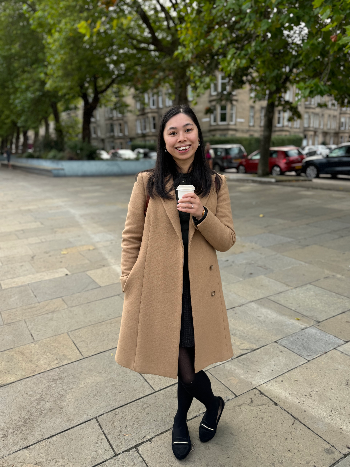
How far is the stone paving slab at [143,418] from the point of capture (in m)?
2.34

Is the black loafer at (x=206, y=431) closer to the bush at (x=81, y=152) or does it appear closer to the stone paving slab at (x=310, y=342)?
the stone paving slab at (x=310, y=342)

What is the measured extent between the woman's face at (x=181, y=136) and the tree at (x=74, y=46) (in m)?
15.3

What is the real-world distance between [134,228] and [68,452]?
1.33 m

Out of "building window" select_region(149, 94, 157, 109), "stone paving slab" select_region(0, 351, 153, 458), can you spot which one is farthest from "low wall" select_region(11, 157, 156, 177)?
"building window" select_region(149, 94, 157, 109)

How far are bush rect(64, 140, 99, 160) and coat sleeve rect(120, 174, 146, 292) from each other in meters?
22.4

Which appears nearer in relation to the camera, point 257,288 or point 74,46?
point 257,288

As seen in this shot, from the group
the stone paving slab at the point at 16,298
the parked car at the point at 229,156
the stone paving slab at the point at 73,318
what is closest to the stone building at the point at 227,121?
the parked car at the point at 229,156

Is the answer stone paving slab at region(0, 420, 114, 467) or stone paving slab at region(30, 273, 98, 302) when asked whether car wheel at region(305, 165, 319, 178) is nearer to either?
stone paving slab at region(30, 273, 98, 302)

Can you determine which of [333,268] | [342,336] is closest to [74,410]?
Result: [342,336]

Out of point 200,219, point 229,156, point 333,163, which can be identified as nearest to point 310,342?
point 200,219

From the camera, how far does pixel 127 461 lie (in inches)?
85.0

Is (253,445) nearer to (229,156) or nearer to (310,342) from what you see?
(310,342)

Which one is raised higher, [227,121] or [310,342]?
[227,121]

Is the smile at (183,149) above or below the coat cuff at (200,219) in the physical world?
above
